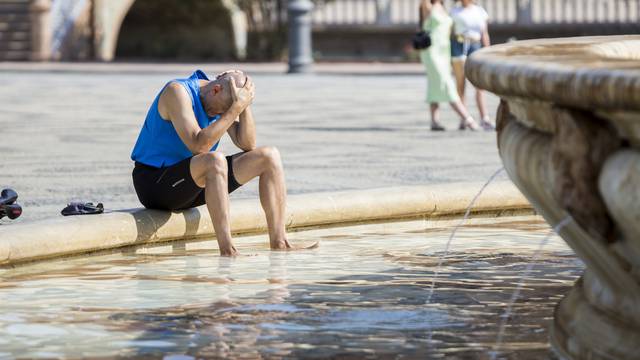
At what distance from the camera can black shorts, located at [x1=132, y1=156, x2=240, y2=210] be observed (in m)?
6.99

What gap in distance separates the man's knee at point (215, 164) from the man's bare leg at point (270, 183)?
0.24 meters

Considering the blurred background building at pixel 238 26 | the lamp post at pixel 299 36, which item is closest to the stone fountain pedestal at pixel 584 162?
the lamp post at pixel 299 36

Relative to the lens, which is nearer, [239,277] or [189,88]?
[239,277]

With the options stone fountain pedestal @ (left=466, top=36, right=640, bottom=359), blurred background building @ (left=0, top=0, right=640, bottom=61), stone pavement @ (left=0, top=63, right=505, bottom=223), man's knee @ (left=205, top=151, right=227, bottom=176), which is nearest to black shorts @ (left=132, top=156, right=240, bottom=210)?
man's knee @ (left=205, top=151, right=227, bottom=176)

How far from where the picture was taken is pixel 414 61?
3384 cm

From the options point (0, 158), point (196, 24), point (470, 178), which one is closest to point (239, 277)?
point (470, 178)

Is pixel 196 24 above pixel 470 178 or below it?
below

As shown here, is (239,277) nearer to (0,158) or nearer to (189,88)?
(189,88)

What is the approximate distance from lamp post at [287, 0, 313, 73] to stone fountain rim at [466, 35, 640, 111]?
71.0 feet

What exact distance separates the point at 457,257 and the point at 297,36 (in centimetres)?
1984

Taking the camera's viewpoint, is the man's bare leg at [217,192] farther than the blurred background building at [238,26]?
No

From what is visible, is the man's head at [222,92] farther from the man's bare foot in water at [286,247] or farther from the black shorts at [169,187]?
the man's bare foot in water at [286,247]

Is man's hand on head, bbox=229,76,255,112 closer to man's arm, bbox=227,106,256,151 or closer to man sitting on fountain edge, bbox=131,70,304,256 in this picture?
man sitting on fountain edge, bbox=131,70,304,256

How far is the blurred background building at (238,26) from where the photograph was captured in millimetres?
33500
